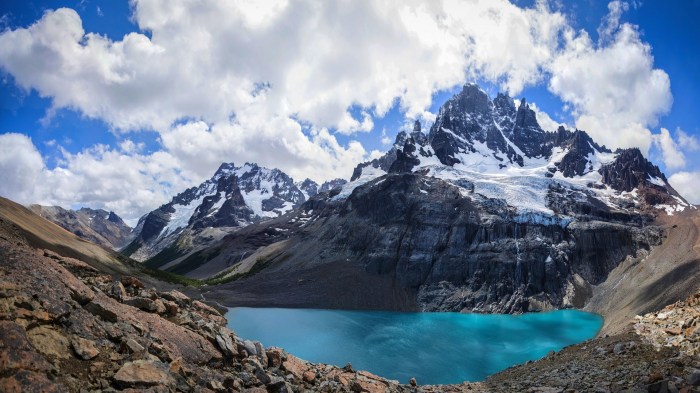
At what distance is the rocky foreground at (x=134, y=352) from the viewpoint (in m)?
11.9

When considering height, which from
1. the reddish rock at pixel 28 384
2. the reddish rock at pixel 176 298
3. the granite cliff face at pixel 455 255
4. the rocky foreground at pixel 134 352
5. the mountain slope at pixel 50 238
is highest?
the granite cliff face at pixel 455 255

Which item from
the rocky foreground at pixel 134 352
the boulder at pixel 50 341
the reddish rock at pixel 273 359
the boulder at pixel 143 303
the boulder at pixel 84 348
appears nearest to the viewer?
the rocky foreground at pixel 134 352

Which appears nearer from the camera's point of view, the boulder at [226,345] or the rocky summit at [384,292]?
the rocky summit at [384,292]

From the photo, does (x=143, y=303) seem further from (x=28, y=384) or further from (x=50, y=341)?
(x=28, y=384)

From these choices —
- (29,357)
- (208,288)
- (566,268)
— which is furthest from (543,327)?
(29,357)

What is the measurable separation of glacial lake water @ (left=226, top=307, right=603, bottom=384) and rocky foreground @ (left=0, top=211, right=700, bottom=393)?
38.3 m

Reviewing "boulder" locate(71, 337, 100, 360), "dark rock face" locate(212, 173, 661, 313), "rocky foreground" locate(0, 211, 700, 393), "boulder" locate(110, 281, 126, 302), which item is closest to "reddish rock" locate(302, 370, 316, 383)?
"rocky foreground" locate(0, 211, 700, 393)

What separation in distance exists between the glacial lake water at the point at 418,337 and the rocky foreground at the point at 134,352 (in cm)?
3829

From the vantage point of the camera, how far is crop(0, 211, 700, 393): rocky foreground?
11945 mm

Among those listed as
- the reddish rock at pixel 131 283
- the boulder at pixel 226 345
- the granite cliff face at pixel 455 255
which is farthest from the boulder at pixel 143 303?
the granite cliff face at pixel 455 255

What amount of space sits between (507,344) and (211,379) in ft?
288

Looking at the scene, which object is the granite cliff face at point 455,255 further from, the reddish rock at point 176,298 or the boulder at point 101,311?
the boulder at point 101,311

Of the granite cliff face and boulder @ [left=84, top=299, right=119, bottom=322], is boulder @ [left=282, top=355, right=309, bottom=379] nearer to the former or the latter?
boulder @ [left=84, top=299, right=119, bottom=322]

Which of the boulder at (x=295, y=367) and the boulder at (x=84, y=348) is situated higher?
the boulder at (x=295, y=367)
